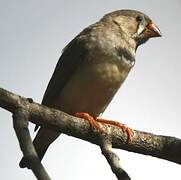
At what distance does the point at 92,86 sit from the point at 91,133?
0.81 meters

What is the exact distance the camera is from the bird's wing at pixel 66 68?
2527 millimetres

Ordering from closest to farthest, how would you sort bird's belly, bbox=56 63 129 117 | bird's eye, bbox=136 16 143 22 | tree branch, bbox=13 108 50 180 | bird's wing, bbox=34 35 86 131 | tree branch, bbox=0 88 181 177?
1. tree branch, bbox=13 108 50 180
2. tree branch, bbox=0 88 181 177
3. bird's belly, bbox=56 63 129 117
4. bird's wing, bbox=34 35 86 131
5. bird's eye, bbox=136 16 143 22

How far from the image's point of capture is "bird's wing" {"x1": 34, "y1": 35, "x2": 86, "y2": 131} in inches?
99.5

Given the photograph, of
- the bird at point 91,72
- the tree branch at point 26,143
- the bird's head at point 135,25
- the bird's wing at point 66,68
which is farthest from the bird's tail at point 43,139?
the tree branch at point 26,143

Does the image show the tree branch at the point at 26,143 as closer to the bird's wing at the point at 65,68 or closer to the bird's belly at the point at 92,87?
the bird's belly at the point at 92,87

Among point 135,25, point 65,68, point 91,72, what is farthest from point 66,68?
point 135,25

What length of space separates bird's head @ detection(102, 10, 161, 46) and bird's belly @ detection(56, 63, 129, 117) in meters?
0.44

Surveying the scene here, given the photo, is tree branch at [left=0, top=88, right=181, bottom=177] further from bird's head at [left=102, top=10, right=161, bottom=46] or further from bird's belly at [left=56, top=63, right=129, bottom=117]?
bird's head at [left=102, top=10, right=161, bottom=46]

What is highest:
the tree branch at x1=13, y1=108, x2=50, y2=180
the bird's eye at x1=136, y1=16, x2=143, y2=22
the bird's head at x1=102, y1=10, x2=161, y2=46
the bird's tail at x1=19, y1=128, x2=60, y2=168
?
the bird's eye at x1=136, y1=16, x2=143, y2=22

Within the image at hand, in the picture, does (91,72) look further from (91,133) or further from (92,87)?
(91,133)

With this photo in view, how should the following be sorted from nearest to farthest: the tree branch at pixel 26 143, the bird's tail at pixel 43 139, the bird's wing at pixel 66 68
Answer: the tree branch at pixel 26 143
the bird's wing at pixel 66 68
the bird's tail at pixel 43 139

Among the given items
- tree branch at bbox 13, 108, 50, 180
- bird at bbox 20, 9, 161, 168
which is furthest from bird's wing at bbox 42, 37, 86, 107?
tree branch at bbox 13, 108, 50, 180

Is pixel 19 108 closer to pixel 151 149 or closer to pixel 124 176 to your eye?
pixel 124 176

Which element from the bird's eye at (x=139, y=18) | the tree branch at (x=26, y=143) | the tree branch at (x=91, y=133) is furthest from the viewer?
the bird's eye at (x=139, y=18)
